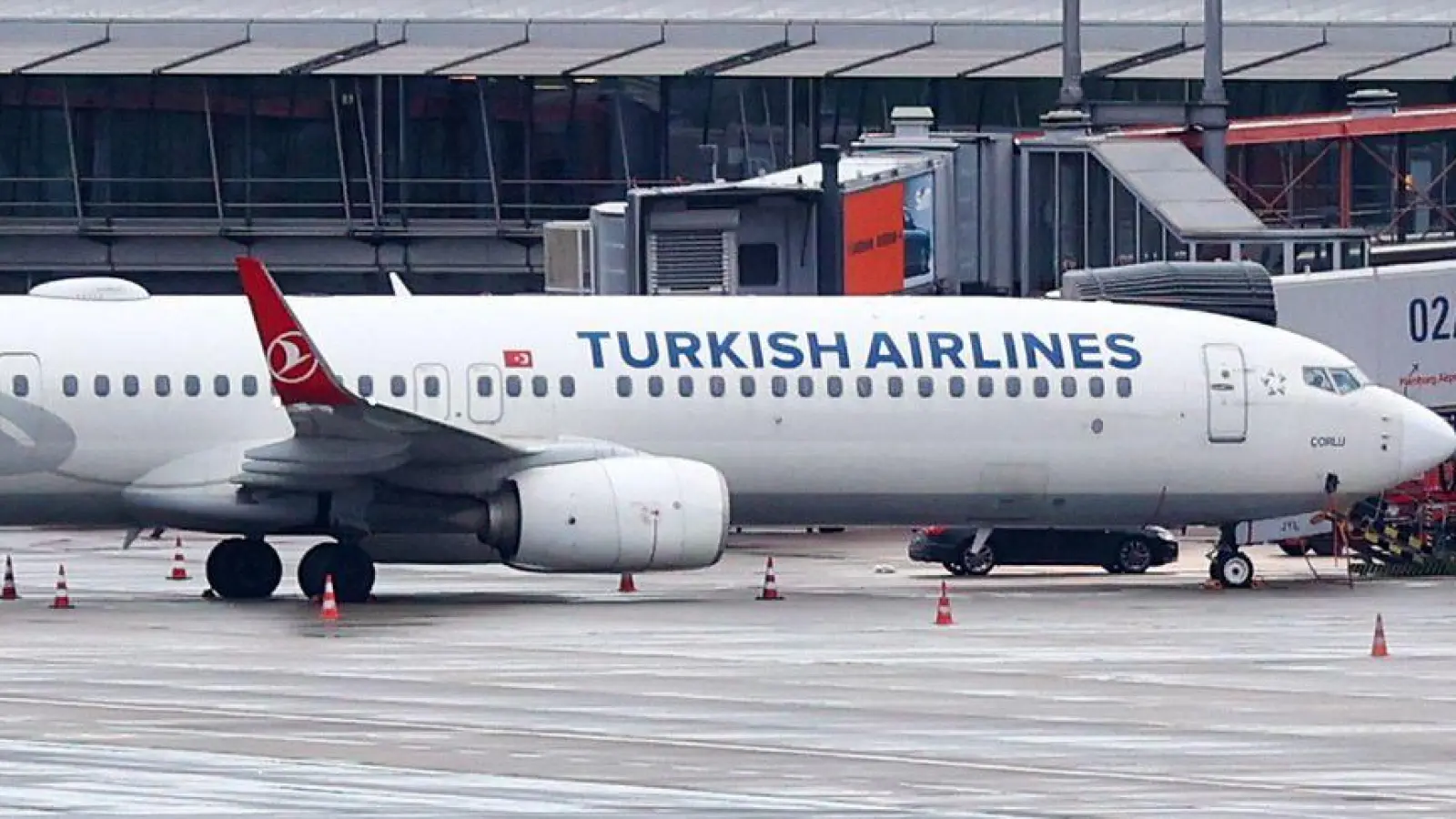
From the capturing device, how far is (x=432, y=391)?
3347 cm

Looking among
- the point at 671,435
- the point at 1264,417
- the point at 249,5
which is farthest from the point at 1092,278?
the point at 249,5

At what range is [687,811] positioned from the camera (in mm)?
17844

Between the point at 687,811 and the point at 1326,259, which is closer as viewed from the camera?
the point at 687,811

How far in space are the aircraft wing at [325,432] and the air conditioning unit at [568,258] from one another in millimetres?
15112

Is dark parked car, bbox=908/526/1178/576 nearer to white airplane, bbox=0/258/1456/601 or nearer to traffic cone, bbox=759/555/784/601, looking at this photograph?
white airplane, bbox=0/258/1456/601

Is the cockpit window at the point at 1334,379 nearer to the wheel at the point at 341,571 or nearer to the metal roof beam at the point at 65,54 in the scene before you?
the wheel at the point at 341,571

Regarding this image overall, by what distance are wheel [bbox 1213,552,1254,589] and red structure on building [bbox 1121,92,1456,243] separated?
46.5 ft

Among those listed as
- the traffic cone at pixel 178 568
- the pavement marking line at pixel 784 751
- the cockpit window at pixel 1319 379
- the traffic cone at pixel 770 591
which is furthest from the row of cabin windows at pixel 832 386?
the pavement marking line at pixel 784 751

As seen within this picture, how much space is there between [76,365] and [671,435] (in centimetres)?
608

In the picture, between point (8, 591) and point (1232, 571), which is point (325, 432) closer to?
point (8, 591)

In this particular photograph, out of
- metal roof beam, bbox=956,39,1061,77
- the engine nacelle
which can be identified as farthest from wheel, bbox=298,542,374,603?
metal roof beam, bbox=956,39,1061,77

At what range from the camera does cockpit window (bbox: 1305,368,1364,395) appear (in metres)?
35.7

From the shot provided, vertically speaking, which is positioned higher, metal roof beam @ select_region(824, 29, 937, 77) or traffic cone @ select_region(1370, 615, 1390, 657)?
metal roof beam @ select_region(824, 29, 937, 77)

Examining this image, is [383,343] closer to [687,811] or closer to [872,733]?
[872,733]
